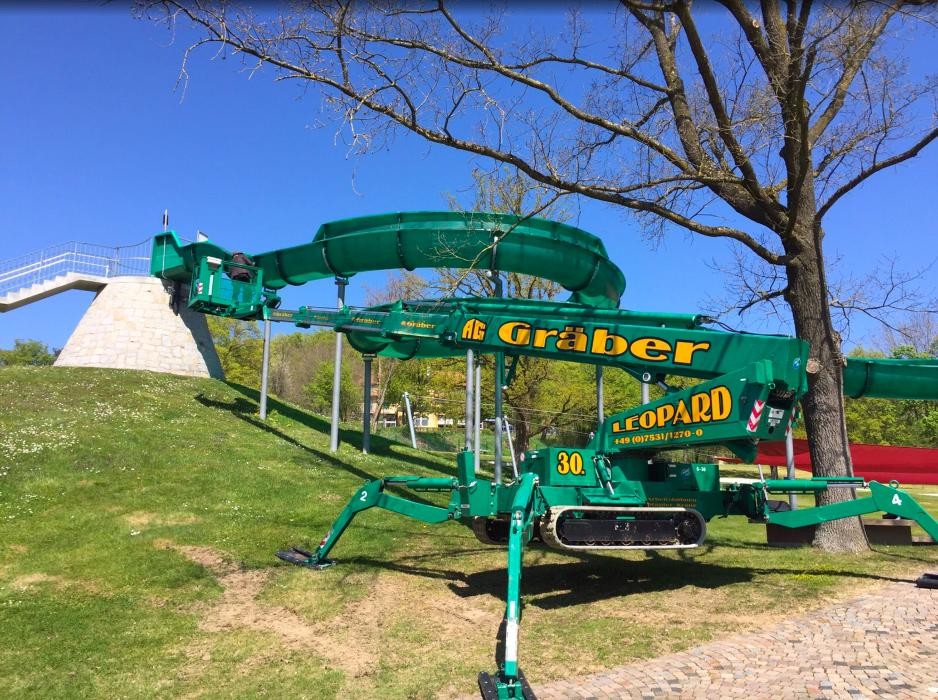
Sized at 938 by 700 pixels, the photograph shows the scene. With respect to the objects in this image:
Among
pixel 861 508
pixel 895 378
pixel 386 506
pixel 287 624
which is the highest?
pixel 895 378

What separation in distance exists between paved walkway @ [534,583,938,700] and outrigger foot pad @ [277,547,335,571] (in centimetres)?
450

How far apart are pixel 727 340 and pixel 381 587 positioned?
16.8 ft

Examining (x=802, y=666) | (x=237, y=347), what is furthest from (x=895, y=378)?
(x=237, y=347)

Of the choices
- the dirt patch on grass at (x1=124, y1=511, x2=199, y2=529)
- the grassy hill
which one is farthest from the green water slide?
the dirt patch on grass at (x1=124, y1=511, x2=199, y2=529)

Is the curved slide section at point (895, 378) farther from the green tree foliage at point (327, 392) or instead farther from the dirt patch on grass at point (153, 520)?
the green tree foliage at point (327, 392)

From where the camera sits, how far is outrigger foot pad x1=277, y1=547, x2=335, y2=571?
8.89 m

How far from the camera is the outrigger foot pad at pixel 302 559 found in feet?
29.2

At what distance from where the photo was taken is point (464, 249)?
1478 cm

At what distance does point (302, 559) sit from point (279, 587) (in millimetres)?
902

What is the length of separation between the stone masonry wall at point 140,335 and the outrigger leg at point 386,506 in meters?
16.8

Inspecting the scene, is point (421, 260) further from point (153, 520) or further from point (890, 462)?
point (890, 462)

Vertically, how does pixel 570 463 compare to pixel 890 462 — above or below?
above

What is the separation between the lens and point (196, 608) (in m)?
7.45

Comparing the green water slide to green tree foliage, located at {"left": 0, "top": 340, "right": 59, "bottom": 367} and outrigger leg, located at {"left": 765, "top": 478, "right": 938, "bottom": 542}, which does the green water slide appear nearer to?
outrigger leg, located at {"left": 765, "top": 478, "right": 938, "bottom": 542}
